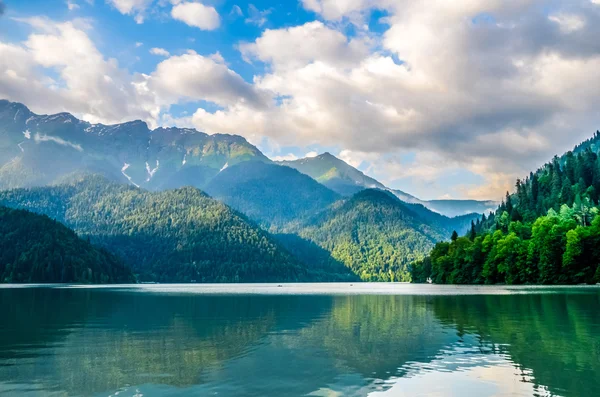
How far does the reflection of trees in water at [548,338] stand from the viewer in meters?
23.8

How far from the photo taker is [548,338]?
35875mm

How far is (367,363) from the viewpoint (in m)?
28.4

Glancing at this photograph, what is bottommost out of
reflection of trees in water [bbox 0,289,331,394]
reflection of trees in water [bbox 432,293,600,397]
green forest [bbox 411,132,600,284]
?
reflection of trees in water [bbox 0,289,331,394]

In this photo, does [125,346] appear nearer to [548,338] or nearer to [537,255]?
[548,338]

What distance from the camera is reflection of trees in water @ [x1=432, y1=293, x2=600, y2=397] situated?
23.8 m

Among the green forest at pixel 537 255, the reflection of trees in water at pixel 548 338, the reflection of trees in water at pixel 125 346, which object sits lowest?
the reflection of trees in water at pixel 125 346

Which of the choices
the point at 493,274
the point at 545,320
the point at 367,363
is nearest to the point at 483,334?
the point at 545,320

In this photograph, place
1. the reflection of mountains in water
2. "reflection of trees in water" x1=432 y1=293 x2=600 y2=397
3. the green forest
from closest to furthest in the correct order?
"reflection of trees in water" x1=432 y1=293 x2=600 y2=397 < the reflection of mountains in water < the green forest

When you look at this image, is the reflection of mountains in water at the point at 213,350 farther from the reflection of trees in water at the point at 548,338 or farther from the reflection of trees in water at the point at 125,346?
the reflection of trees in water at the point at 548,338

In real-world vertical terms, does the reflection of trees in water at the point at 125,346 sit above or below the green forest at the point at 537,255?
below

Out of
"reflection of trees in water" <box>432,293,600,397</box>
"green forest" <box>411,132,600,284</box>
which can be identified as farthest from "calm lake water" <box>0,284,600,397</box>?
"green forest" <box>411,132,600,284</box>

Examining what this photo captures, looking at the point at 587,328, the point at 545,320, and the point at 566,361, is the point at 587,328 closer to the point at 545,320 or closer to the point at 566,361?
the point at 545,320

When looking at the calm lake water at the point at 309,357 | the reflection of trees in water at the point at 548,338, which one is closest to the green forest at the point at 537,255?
the reflection of trees in water at the point at 548,338

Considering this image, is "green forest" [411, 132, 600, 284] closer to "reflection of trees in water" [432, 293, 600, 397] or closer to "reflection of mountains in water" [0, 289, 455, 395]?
"reflection of trees in water" [432, 293, 600, 397]
